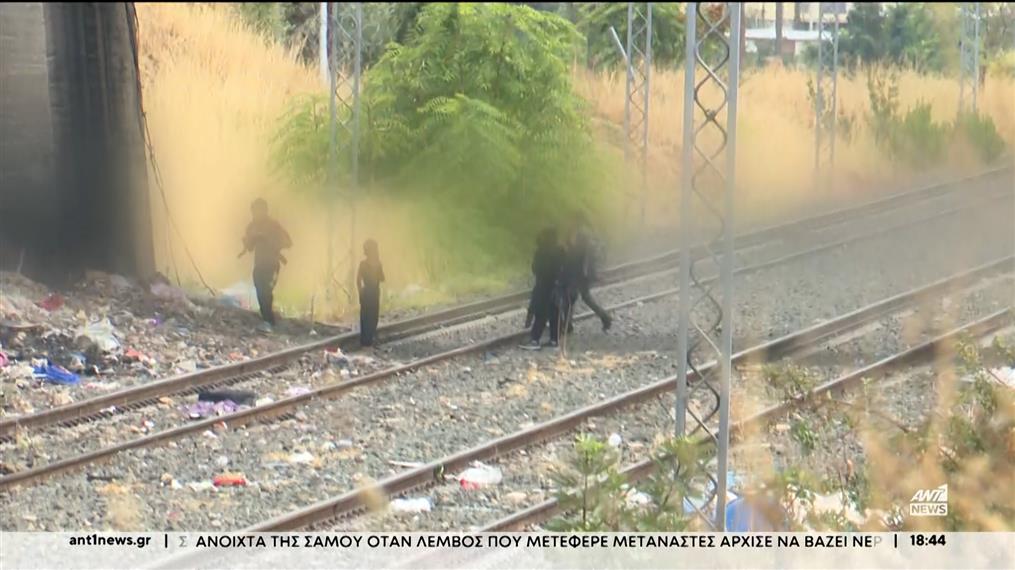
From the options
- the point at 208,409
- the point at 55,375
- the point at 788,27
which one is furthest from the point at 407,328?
the point at 788,27

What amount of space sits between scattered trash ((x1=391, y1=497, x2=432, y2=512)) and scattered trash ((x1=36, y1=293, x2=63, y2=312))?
19.7ft

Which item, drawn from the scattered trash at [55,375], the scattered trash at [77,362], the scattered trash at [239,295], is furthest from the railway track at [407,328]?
the scattered trash at [239,295]

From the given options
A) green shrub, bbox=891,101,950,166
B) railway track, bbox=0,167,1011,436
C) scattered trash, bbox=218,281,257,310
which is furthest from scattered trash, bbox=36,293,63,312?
green shrub, bbox=891,101,950,166

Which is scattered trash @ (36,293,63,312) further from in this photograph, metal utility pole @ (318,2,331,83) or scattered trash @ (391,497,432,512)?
metal utility pole @ (318,2,331,83)

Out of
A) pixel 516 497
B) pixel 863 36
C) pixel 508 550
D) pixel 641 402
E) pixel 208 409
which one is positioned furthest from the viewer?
pixel 863 36

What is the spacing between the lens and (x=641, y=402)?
1072 cm

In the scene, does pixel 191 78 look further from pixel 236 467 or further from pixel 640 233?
pixel 236 467

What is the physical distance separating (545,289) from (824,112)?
10.7m

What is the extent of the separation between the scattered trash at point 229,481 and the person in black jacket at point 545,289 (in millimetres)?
4801

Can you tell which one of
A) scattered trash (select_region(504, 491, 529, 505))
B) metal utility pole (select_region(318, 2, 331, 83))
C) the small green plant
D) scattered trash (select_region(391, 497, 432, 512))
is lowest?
scattered trash (select_region(504, 491, 529, 505))

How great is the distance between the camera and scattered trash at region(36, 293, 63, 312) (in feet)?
41.8

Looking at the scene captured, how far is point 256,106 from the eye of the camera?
17266mm

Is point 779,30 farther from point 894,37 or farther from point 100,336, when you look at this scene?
point 100,336

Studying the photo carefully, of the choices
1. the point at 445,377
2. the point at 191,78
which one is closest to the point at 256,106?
the point at 191,78
